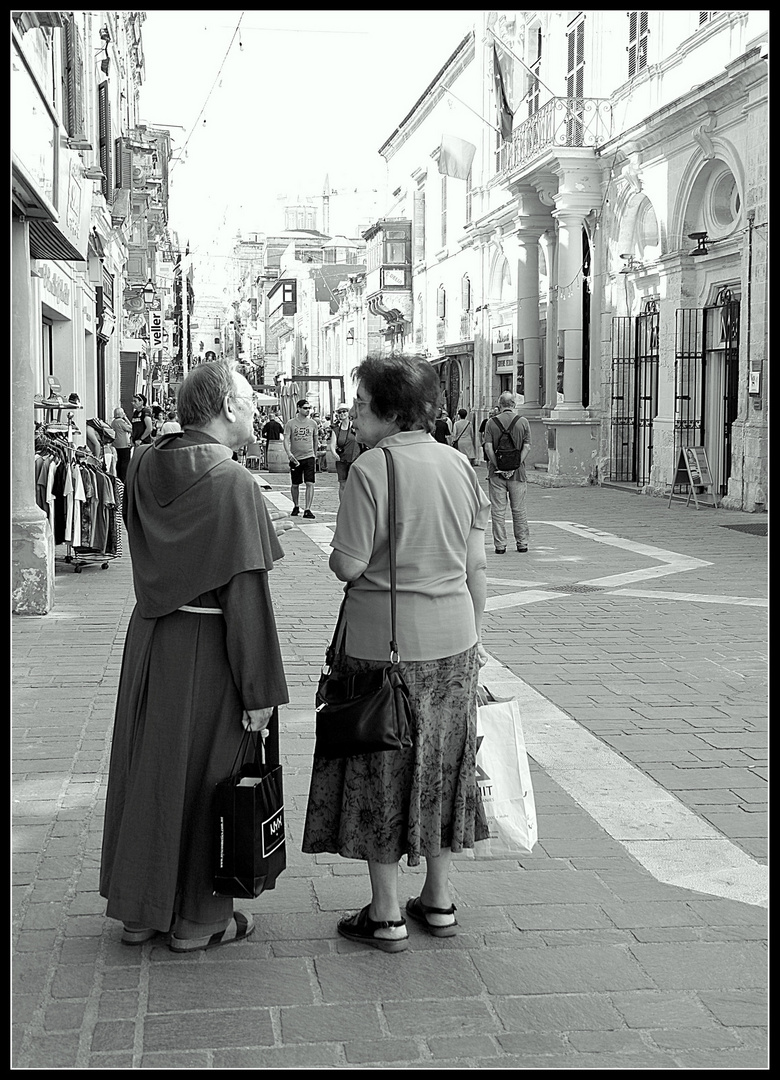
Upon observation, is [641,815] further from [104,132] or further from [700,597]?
[104,132]

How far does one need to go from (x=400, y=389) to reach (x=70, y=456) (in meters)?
8.31

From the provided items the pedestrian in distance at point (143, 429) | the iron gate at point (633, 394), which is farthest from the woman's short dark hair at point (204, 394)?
the iron gate at point (633, 394)

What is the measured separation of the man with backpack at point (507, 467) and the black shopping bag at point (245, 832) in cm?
958

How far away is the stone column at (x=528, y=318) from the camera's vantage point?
28438 millimetres

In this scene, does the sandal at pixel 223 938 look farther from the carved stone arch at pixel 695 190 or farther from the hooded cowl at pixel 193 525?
the carved stone arch at pixel 695 190

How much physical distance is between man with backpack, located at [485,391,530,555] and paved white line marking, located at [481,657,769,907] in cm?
689

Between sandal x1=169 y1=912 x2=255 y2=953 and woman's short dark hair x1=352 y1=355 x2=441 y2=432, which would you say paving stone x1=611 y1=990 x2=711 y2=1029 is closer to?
sandal x1=169 y1=912 x2=255 y2=953

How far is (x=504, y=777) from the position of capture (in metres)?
3.89

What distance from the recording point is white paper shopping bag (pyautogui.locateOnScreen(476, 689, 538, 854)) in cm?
387

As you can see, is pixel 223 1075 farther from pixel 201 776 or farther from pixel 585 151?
pixel 585 151

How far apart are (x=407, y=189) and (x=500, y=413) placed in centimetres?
3377

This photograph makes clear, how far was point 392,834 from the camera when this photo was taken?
3.69 metres

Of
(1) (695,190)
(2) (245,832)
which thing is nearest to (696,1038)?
(2) (245,832)

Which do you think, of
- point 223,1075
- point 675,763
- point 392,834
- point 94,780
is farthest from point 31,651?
point 223,1075
